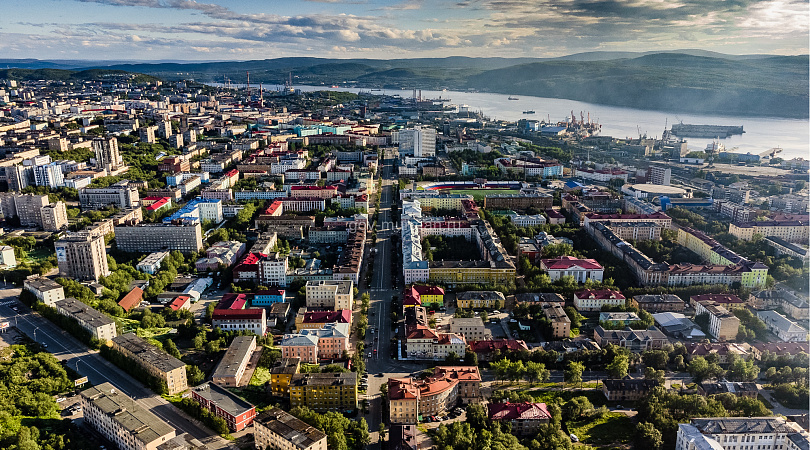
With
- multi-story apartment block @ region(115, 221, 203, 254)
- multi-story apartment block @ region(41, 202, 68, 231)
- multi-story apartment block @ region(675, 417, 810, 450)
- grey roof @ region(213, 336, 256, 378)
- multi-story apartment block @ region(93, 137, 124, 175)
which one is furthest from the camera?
multi-story apartment block @ region(93, 137, 124, 175)

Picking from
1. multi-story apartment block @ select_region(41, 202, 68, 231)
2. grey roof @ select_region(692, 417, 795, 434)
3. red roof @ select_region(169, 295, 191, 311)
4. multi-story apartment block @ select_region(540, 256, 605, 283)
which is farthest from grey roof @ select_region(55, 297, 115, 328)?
grey roof @ select_region(692, 417, 795, 434)

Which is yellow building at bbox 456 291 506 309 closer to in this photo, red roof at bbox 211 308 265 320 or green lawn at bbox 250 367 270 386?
red roof at bbox 211 308 265 320

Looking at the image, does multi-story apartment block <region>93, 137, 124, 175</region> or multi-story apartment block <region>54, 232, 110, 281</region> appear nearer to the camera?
multi-story apartment block <region>54, 232, 110, 281</region>

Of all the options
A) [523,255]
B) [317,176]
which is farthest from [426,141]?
[523,255]

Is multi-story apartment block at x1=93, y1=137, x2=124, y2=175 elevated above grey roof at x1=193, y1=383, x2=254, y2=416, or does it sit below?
above

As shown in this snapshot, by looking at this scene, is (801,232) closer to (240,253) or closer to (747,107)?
(240,253)

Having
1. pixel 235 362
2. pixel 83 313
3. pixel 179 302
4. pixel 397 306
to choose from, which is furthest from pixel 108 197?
pixel 235 362

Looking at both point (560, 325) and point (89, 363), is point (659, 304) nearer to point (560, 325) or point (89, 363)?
point (560, 325)
